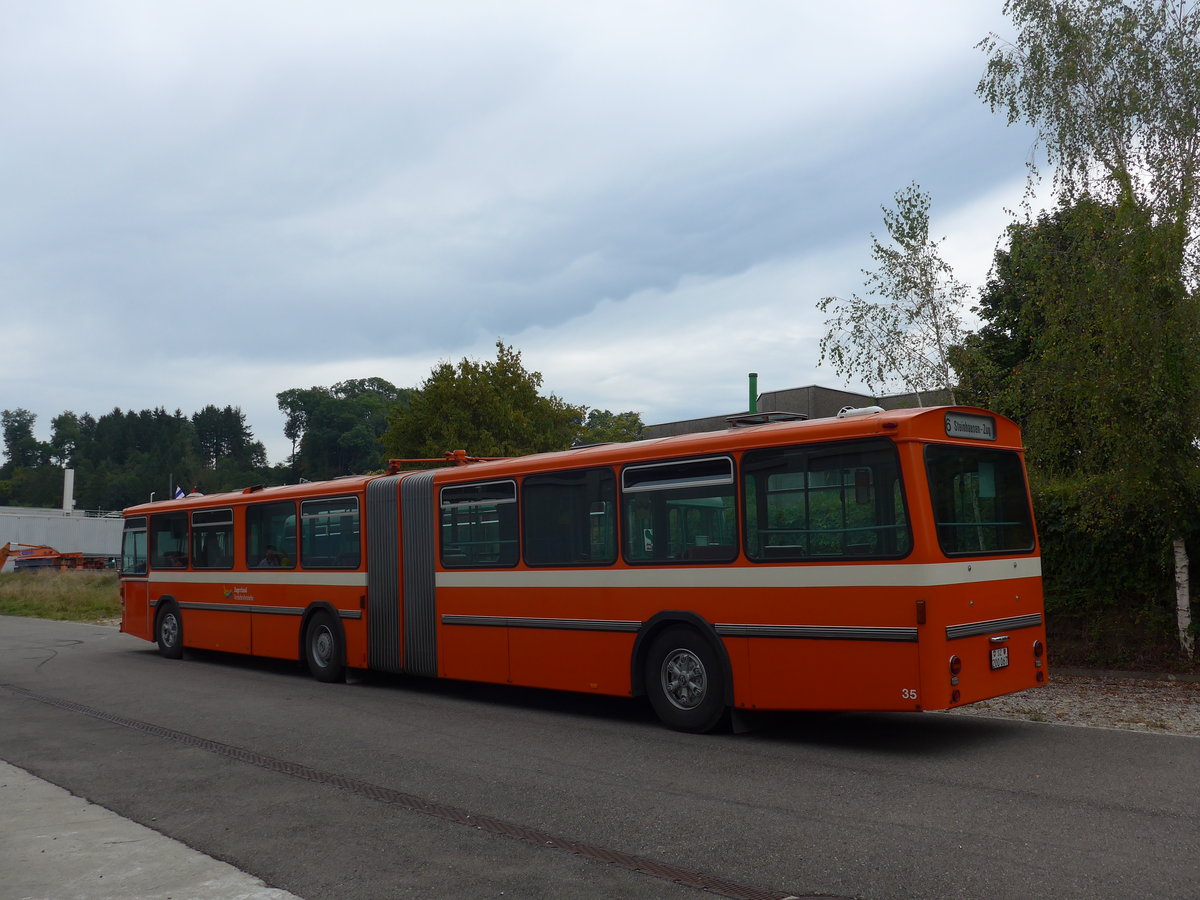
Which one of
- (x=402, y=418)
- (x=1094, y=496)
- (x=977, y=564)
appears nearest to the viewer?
(x=977, y=564)

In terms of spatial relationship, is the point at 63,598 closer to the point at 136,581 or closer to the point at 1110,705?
the point at 136,581

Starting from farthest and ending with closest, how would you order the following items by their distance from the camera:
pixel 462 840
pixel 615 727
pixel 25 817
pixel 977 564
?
pixel 615 727 < pixel 977 564 < pixel 25 817 < pixel 462 840

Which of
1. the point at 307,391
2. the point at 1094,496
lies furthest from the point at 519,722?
the point at 307,391

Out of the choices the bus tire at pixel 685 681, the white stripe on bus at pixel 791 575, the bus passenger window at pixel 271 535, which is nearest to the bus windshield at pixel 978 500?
the white stripe on bus at pixel 791 575

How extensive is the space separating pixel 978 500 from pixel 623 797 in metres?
3.98

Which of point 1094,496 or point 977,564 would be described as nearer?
point 977,564

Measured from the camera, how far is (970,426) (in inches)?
362

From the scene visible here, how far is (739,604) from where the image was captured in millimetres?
9312

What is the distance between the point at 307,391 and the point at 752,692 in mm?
118935

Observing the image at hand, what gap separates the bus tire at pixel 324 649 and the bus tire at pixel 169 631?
4.18 m

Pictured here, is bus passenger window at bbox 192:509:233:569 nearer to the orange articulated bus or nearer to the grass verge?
the orange articulated bus

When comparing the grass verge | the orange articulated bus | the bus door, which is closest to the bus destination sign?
the orange articulated bus

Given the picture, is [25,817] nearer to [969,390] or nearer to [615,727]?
[615,727]

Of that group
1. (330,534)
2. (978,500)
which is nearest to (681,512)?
(978,500)
